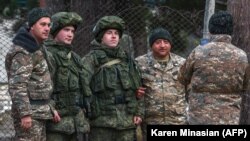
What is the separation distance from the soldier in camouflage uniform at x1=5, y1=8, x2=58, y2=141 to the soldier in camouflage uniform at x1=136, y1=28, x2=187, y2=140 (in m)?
1.07

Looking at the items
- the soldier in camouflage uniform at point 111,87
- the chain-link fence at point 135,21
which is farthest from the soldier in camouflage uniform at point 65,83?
the chain-link fence at point 135,21

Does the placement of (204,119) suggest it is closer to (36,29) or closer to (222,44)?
(222,44)

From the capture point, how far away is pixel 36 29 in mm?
5445

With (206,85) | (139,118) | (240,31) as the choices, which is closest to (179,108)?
(139,118)

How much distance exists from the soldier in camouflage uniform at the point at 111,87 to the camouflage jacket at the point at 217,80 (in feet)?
2.34

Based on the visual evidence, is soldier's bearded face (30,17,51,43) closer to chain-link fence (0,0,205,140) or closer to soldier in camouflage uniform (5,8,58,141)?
soldier in camouflage uniform (5,8,58,141)

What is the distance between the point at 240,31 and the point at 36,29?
2610mm

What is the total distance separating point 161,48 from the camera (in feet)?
19.9

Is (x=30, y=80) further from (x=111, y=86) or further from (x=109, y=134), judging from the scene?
(x=109, y=134)

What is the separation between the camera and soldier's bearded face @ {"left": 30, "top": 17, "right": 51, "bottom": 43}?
5.44 metres

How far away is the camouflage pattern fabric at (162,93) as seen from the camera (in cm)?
602

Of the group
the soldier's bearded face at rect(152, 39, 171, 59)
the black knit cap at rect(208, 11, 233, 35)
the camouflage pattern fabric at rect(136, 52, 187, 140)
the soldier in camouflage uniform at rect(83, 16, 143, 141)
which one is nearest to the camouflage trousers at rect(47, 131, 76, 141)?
the soldier in camouflage uniform at rect(83, 16, 143, 141)

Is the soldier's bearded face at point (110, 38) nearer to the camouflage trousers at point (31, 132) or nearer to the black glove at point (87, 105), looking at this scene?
the black glove at point (87, 105)

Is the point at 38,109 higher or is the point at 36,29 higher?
the point at 36,29
